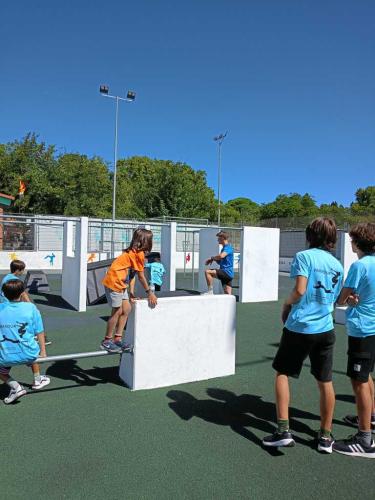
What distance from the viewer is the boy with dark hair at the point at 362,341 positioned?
3074mm

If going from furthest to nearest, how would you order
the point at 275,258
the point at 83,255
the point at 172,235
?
1. the point at 275,258
2. the point at 172,235
3. the point at 83,255

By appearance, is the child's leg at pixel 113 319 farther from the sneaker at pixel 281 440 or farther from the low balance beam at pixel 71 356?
the sneaker at pixel 281 440

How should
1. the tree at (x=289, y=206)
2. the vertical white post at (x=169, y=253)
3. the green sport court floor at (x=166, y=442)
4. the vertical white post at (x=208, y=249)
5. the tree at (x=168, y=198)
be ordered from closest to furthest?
the green sport court floor at (x=166, y=442) < the vertical white post at (x=169, y=253) < the vertical white post at (x=208, y=249) < the tree at (x=168, y=198) < the tree at (x=289, y=206)

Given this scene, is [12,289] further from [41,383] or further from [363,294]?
[363,294]

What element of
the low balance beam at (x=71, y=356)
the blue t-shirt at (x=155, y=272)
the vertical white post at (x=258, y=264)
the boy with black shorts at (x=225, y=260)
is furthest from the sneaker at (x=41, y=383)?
the vertical white post at (x=258, y=264)

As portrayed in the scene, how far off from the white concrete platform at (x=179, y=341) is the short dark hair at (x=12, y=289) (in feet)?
3.78

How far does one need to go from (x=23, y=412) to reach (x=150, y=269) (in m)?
5.94

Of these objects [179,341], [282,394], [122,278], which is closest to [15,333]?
[122,278]

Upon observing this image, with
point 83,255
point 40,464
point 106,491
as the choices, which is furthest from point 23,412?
point 83,255

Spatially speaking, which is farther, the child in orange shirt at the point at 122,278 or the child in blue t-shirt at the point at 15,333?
the child in orange shirt at the point at 122,278

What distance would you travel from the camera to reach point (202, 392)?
4.35 metres

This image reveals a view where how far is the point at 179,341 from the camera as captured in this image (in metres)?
4.51

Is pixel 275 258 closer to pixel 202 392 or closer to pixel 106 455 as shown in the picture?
pixel 202 392

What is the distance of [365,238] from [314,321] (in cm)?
82
